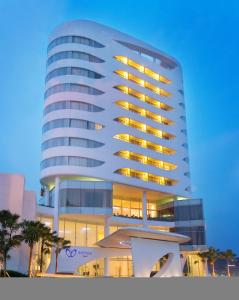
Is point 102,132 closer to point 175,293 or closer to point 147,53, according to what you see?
point 147,53

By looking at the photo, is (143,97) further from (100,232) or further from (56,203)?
(56,203)

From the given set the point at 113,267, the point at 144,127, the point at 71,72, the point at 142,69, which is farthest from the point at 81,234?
the point at 142,69

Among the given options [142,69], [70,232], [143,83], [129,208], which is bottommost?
[70,232]

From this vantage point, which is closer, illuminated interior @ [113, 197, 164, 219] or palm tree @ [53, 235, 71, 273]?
palm tree @ [53, 235, 71, 273]

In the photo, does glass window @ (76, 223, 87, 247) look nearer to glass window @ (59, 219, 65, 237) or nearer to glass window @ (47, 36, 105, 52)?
glass window @ (59, 219, 65, 237)

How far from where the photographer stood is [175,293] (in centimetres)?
2041

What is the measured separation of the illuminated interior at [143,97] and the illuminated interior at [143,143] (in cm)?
948

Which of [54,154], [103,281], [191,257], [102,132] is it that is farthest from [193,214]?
[103,281]

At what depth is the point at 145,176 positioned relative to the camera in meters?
77.0

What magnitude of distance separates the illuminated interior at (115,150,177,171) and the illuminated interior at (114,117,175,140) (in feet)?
19.2

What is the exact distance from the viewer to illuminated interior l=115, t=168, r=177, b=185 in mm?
73500

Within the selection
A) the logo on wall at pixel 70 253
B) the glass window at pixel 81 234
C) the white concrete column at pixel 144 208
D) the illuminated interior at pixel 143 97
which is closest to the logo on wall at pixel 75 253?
the logo on wall at pixel 70 253

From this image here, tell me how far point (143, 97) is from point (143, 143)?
1065cm

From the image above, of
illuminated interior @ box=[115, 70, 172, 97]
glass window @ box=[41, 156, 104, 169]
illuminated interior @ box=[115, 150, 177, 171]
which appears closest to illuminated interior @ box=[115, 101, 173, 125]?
illuminated interior @ box=[115, 70, 172, 97]
